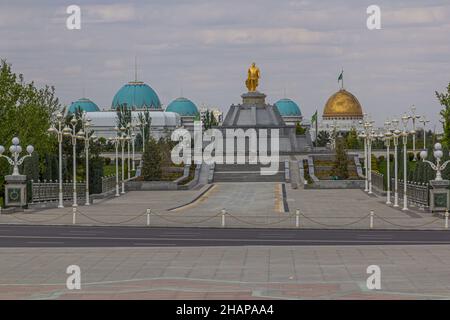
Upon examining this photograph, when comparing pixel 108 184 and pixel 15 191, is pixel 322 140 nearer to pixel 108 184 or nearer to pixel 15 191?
pixel 108 184

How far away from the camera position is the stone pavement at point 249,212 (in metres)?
40.6

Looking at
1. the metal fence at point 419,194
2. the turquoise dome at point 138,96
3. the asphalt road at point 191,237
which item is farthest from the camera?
the turquoise dome at point 138,96

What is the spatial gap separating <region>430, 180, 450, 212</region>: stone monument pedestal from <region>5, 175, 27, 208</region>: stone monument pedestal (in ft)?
63.1

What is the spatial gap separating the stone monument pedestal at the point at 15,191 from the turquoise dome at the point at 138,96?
135 m

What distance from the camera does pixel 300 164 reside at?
8444 cm

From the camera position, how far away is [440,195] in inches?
1801

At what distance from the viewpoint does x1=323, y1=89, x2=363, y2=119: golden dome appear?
192m

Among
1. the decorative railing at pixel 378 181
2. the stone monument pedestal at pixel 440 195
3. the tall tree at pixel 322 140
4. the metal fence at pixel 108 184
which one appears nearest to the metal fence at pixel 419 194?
the stone monument pedestal at pixel 440 195

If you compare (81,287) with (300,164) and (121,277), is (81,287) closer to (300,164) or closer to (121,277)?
(121,277)

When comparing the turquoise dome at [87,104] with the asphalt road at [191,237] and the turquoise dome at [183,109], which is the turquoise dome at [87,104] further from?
the asphalt road at [191,237]

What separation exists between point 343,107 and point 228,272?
170 meters

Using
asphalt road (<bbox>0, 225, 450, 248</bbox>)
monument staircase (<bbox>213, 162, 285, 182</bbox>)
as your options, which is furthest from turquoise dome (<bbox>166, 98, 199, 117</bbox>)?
asphalt road (<bbox>0, 225, 450, 248</bbox>)

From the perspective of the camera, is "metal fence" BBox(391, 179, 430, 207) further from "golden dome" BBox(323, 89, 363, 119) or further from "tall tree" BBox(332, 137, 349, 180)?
"golden dome" BBox(323, 89, 363, 119)
